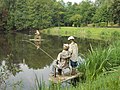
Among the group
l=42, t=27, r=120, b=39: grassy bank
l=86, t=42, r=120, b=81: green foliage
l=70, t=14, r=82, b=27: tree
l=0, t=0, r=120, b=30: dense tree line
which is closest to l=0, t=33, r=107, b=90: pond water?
l=86, t=42, r=120, b=81: green foliage

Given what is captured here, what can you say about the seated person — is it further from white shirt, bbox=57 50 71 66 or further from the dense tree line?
the dense tree line

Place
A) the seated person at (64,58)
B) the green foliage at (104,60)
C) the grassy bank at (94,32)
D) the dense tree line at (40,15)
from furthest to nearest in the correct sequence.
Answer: the dense tree line at (40,15), the grassy bank at (94,32), the seated person at (64,58), the green foliage at (104,60)

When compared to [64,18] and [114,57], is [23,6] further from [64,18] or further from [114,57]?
[114,57]

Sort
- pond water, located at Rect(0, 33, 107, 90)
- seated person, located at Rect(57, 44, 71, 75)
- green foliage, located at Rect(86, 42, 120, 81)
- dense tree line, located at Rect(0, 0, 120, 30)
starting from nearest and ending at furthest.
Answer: green foliage, located at Rect(86, 42, 120, 81), seated person, located at Rect(57, 44, 71, 75), pond water, located at Rect(0, 33, 107, 90), dense tree line, located at Rect(0, 0, 120, 30)

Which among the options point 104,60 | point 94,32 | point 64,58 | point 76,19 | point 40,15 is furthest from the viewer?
point 40,15

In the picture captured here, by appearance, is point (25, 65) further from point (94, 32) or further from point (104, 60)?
point (94, 32)

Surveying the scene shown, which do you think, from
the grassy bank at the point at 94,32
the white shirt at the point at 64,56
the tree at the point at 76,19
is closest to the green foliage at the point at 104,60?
the white shirt at the point at 64,56

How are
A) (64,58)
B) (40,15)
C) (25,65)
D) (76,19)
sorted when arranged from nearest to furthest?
1. (64,58)
2. (25,65)
3. (76,19)
4. (40,15)

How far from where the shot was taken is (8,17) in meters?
66.2

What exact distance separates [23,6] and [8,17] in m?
Result: 4.88

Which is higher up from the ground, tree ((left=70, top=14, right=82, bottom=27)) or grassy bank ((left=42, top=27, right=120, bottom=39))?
tree ((left=70, top=14, right=82, bottom=27))

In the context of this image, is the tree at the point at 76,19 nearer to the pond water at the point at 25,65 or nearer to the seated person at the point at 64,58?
the pond water at the point at 25,65

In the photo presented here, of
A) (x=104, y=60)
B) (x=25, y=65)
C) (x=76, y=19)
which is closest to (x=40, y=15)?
(x=76, y=19)

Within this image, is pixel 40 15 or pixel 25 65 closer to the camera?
pixel 25 65
